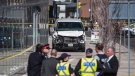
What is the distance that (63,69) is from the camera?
1167cm

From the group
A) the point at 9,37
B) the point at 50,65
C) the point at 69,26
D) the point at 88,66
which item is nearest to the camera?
the point at 88,66

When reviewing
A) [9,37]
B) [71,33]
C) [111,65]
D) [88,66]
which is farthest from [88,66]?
[71,33]

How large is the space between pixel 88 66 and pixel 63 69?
60 cm

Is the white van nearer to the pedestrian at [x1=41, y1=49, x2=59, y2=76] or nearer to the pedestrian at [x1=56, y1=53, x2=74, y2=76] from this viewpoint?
the pedestrian at [x1=41, y1=49, x2=59, y2=76]

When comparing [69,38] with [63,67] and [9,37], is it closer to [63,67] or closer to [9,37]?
[9,37]

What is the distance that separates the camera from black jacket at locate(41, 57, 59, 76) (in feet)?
38.8

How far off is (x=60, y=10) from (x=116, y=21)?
5235 centimetres

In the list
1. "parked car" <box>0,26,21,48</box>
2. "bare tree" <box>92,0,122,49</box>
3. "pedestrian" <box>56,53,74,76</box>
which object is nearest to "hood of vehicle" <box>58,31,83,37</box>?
"bare tree" <box>92,0,122,49</box>

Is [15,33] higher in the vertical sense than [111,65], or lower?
higher

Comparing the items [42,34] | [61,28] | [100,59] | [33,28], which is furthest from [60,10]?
[100,59]

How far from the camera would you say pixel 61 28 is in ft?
104

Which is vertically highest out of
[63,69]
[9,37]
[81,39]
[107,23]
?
[107,23]

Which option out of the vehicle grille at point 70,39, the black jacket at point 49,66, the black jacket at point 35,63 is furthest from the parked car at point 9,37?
the vehicle grille at point 70,39

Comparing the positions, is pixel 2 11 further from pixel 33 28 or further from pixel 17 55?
pixel 33 28
